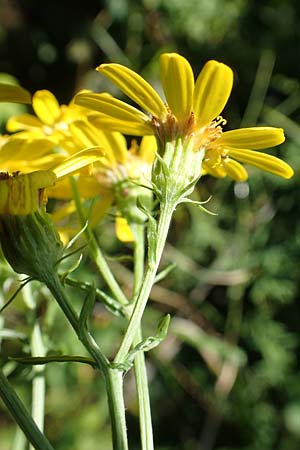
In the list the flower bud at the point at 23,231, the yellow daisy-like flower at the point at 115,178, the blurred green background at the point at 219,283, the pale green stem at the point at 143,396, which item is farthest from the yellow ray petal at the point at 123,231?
the blurred green background at the point at 219,283

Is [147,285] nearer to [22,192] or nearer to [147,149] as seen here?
[22,192]

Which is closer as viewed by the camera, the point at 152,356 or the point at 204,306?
the point at 152,356

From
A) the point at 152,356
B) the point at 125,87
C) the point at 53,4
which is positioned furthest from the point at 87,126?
the point at 53,4

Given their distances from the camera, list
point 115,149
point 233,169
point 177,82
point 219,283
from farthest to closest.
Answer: point 219,283 < point 115,149 < point 233,169 < point 177,82

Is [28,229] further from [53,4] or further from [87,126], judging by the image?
[53,4]

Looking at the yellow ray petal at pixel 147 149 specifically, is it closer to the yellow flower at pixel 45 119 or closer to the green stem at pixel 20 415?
the yellow flower at pixel 45 119

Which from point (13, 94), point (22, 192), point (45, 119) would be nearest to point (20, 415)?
point (22, 192)

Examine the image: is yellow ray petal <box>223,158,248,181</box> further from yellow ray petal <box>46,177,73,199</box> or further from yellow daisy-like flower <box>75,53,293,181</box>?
A: yellow ray petal <box>46,177,73,199</box>
